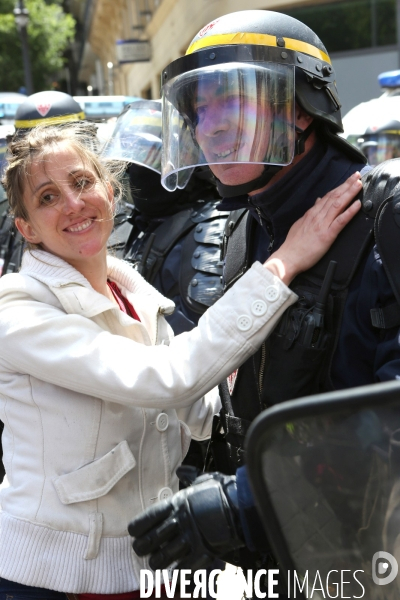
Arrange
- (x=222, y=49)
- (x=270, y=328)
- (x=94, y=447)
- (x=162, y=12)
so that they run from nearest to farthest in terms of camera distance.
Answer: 1. (x=270, y=328)
2. (x=94, y=447)
3. (x=222, y=49)
4. (x=162, y=12)

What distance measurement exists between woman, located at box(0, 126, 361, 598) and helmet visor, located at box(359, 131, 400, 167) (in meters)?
4.58

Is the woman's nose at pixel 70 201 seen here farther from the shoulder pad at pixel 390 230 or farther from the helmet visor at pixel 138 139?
the helmet visor at pixel 138 139

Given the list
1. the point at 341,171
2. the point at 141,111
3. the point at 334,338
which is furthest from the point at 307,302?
the point at 141,111

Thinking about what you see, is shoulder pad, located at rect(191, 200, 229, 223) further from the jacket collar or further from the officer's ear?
the jacket collar

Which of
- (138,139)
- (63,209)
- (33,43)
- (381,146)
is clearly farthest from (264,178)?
(33,43)

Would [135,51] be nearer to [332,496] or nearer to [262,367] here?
[262,367]

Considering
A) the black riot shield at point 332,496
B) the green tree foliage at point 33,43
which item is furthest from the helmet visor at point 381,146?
the green tree foliage at point 33,43

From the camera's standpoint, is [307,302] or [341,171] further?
[341,171]

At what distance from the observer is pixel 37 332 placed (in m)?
1.86

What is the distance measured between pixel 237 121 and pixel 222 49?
0.19 metres

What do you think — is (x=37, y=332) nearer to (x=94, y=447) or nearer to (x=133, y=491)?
(x=94, y=447)

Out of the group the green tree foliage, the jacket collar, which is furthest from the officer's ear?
the green tree foliage

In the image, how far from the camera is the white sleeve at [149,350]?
1782 millimetres

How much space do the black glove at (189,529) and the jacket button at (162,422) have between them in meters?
0.56
